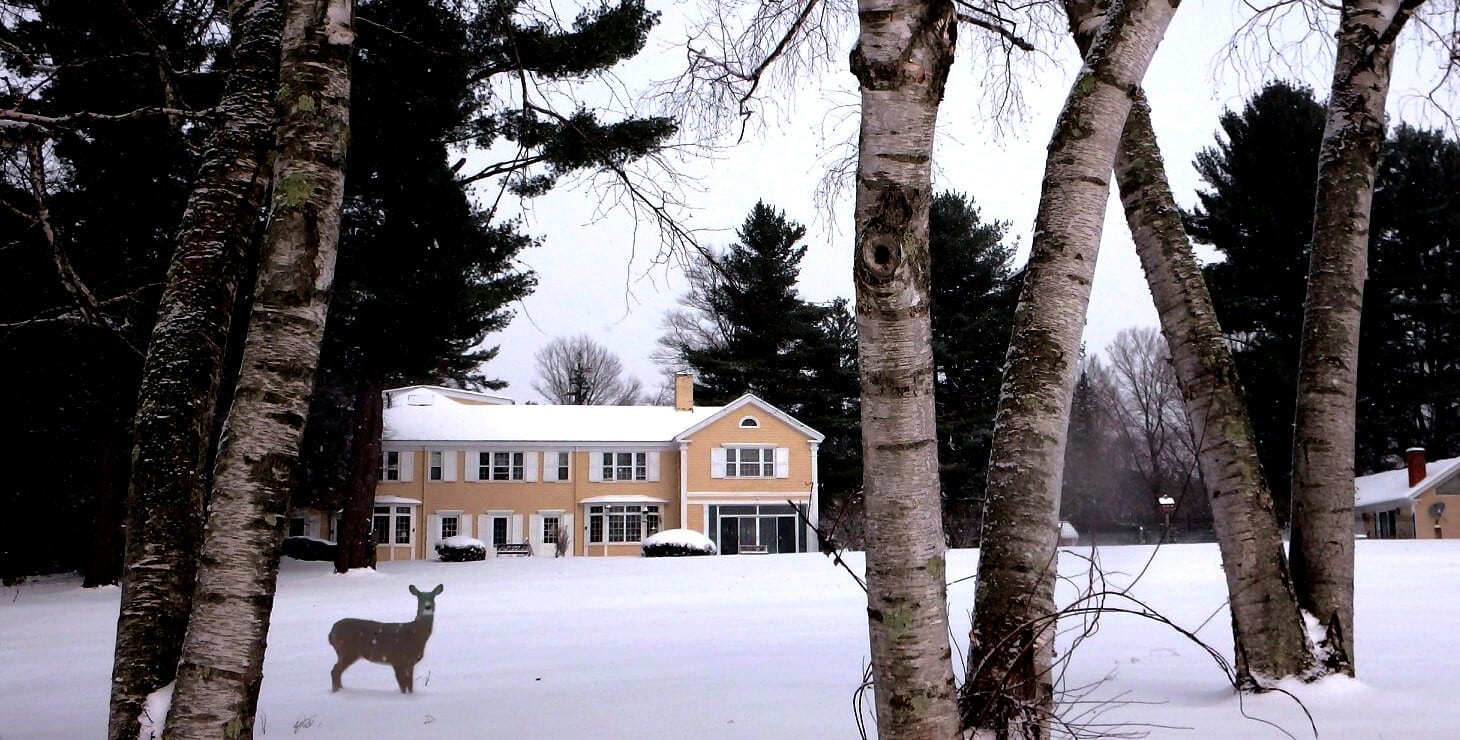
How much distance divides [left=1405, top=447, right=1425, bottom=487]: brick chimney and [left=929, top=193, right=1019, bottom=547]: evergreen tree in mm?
11438

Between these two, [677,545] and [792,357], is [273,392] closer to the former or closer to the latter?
[677,545]

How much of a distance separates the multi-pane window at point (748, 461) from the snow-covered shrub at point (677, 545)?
5212 millimetres

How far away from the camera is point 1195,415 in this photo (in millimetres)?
4836

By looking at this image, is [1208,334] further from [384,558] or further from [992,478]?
[384,558]

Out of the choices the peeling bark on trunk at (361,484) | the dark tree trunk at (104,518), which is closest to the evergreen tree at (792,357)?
the peeling bark on trunk at (361,484)

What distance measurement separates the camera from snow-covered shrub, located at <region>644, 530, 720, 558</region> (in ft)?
94.0

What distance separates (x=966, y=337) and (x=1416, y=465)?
1289 centimetres

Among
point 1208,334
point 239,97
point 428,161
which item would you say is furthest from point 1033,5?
point 428,161

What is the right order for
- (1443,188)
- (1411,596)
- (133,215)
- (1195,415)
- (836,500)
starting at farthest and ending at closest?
1. (836,500)
2. (1443,188)
3. (133,215)
4. (1411,596)
5. (1195,415)

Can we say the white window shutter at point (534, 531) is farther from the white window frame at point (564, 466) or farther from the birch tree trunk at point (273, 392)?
the birch tree trunk at point (273, 392)

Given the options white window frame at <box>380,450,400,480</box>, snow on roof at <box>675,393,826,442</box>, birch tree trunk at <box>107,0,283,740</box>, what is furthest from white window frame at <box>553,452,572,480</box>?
birch tree trunk at <box>107,0,283,740</box>

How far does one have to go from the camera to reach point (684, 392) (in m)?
36.0

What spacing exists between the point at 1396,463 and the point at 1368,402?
529 centimetres

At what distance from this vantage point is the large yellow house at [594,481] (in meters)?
33.6
